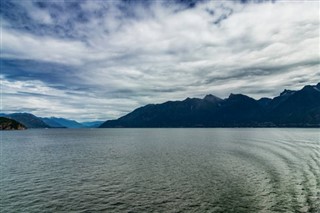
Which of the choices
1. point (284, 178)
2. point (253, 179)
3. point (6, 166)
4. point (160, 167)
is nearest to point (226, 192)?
point (253, 179)

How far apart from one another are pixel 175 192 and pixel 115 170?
2815 cm

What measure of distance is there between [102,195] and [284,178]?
44.7m

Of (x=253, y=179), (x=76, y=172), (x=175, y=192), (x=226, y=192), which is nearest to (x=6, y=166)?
(x=76, y=172)

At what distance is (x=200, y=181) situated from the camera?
2339 inches

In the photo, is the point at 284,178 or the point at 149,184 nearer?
the point at 149,184

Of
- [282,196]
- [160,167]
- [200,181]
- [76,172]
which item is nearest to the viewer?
[282,196]

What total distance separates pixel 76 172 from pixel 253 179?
4852 centimetres

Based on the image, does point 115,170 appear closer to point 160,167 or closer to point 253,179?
point 160,167

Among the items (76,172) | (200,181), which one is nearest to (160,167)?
(200,181)

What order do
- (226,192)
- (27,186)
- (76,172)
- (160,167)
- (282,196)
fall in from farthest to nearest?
(160,167) < (76,172) < (27,186) < (226,192) < (282,196)

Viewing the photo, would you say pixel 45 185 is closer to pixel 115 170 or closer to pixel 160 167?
pixel 115 170

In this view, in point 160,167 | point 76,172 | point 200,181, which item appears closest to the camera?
point 200,181

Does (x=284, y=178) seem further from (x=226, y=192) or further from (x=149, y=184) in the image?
(x=149, y=184)

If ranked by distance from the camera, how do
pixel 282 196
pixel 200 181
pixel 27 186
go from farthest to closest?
pixel 200 181
pixel 27 186
pixel 282 196
